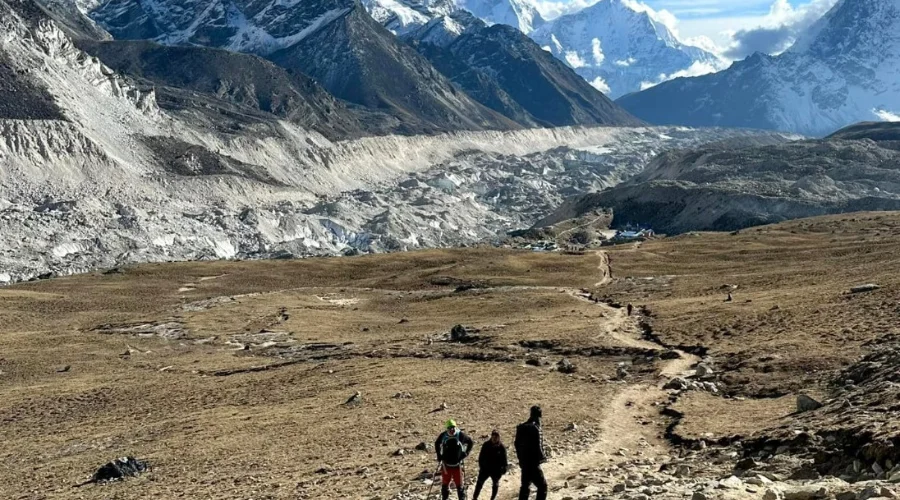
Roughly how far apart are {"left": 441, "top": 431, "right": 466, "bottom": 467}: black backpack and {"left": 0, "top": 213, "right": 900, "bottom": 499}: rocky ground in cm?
220

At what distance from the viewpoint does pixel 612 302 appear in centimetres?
6038

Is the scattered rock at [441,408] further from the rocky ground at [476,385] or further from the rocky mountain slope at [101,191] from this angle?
the rocky mountain slope at [101,191]

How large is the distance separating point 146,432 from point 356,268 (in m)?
68.7

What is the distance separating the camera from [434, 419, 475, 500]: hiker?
18266mm

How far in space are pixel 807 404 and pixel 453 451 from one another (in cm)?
1208

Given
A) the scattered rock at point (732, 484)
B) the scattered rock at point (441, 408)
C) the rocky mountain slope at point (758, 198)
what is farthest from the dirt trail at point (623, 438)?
the rocky mountain slope at point (758, 198)

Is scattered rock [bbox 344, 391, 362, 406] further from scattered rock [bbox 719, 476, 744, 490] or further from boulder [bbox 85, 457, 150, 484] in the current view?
scattered rock [bbox 719, 476, 744, 490]

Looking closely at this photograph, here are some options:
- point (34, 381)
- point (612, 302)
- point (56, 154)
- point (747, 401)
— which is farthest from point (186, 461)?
point (56, 154)

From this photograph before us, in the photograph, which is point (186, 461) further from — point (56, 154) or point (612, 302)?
point (56, 154)

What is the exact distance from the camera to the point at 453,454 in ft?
59.9

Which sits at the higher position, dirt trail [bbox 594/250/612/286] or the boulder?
the boulder

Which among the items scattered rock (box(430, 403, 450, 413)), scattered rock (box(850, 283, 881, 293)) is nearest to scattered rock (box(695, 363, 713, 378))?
scattered rock (box(430, 403, 450, 413))

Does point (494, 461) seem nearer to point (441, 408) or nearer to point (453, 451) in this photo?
point (453, 451)

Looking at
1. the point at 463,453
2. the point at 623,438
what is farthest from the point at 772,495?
the point at 623,438
